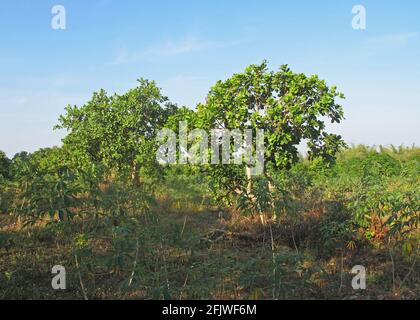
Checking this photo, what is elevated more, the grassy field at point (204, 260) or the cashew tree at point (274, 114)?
the cashew tree at point (274, 114)

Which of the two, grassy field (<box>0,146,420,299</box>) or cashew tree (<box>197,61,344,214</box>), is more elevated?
cashew tree (<box>197,61,344,214</box>)

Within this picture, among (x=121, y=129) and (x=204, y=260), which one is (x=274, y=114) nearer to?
(x=204, y=260)

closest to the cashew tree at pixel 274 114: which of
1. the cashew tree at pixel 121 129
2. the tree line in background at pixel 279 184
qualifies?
the tree line in background at pixel 279 184

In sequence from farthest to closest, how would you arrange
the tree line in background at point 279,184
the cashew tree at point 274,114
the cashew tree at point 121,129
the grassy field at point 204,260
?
the cashew tree at point 121,129 → the cashew tree at point 274,114 → the tree line in background at point 279,184 → the grassy field at point 204,260

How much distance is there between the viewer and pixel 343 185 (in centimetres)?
968

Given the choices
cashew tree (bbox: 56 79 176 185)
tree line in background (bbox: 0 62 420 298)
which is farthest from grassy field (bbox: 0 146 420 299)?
cashew tree (bbox: 56 79 176 185)

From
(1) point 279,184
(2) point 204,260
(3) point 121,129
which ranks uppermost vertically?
(3) point 121,129

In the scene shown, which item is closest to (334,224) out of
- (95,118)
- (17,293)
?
(17,293)

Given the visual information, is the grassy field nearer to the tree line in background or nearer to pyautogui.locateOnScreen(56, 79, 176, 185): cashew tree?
the tree line in background

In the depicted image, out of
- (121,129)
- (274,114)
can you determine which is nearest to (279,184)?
(274,114)

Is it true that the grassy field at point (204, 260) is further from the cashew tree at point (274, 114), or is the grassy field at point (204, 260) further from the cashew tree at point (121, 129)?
the cashew tree at point (121, 129)

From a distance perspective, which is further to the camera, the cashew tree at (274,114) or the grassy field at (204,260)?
the cashew tree at (274,114)
